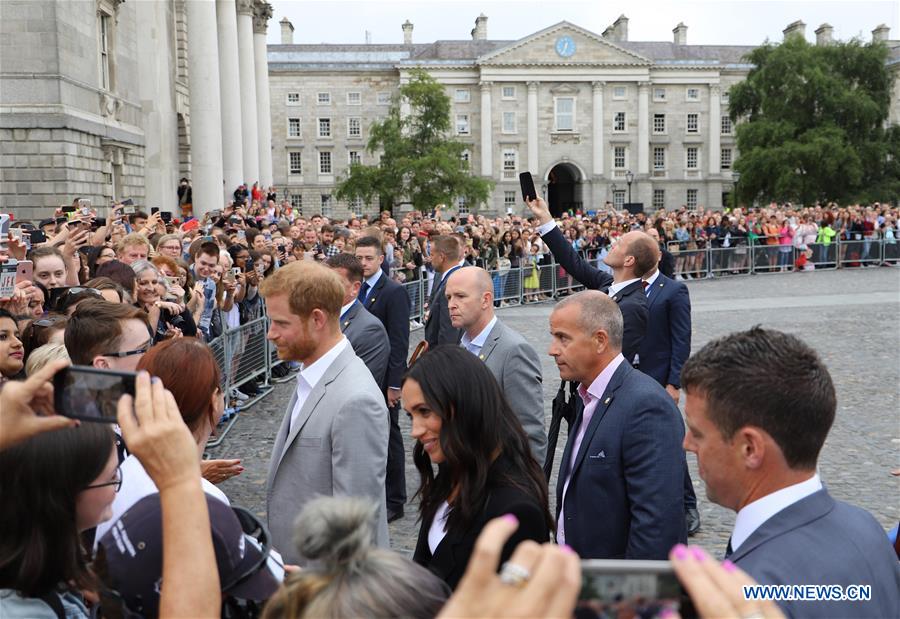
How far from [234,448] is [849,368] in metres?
8.40

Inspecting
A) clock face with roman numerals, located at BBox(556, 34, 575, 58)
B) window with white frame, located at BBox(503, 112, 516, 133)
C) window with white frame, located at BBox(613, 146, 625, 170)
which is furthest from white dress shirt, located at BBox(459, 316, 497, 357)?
window with white frame, located at BBox(613, 146, 625, 170)

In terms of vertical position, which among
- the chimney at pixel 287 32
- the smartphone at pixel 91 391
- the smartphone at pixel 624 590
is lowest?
the smartphone at pixel 624 590

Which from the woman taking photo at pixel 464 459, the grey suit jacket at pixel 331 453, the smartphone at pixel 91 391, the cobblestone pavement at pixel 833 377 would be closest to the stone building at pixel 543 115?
the cobblestone pavement at pixel 833 377

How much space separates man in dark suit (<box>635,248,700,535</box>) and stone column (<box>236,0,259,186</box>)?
1391 inches

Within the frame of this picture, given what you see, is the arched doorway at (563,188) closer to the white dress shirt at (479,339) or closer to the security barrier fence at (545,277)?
the security barrier fence at (545,277)

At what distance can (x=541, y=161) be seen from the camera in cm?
8756

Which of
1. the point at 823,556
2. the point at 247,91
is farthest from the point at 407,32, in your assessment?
the point at 823,556

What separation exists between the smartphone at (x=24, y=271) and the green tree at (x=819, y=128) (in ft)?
196

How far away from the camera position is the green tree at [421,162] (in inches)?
2484

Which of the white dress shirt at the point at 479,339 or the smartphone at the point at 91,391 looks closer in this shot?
the smartphone at the point at 91,391

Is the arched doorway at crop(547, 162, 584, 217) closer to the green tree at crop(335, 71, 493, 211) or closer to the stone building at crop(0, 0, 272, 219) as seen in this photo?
the green tree at crop(335, 71, 493, 211)

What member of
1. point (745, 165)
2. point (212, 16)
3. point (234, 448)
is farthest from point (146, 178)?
point (745, 165)

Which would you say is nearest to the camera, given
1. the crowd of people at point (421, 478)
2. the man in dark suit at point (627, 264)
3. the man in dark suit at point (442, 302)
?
the crowd of people at point (421, 478)

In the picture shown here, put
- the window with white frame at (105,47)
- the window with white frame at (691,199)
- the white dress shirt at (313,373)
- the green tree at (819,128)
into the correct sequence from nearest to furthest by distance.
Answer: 1. the white dress shirt at (313,373)
2. the window with white frame at (105,47)
3. the green tree at (819,128)
4. the window with white frame at (691,199)
